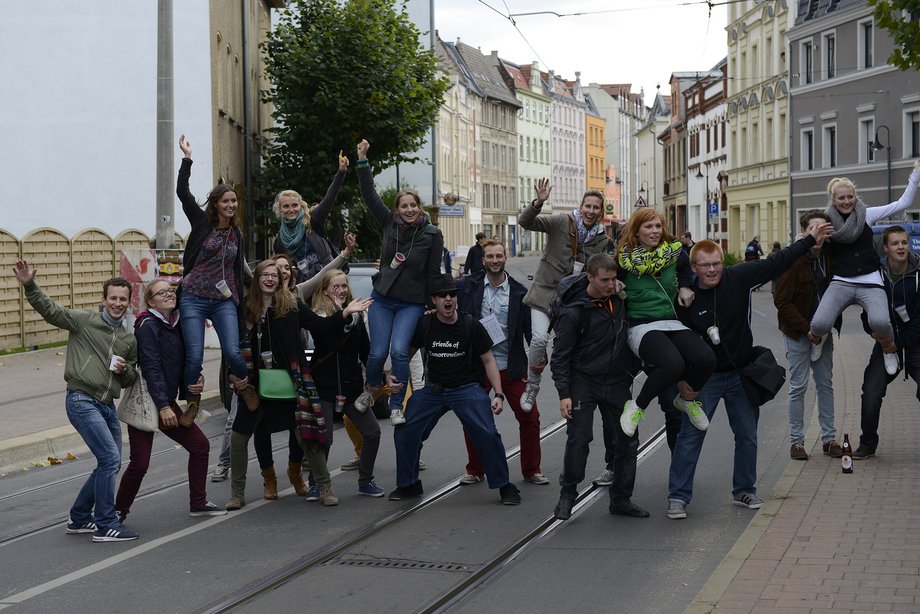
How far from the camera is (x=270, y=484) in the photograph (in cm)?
945

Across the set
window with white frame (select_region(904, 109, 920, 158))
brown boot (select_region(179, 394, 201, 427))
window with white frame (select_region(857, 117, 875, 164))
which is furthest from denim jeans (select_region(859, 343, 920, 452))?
window with white frame (select_region(857, 117, 875, 164))

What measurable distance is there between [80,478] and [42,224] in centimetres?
1673

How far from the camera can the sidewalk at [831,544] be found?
20.0 feet

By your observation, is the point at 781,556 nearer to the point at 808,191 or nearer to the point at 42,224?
the point at 42,224

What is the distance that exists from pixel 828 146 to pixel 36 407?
41.3 meters

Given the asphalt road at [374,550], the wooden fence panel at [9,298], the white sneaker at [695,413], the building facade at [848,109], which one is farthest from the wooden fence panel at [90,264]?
the building facade at [848,109]

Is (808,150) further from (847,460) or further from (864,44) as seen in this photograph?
(847,460)

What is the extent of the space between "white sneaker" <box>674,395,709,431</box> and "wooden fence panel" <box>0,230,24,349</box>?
15339 millimetres

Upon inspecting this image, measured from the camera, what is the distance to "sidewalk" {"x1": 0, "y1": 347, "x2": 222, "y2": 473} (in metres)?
11.7

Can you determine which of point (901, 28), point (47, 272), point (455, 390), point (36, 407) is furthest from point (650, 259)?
point (47, 272)

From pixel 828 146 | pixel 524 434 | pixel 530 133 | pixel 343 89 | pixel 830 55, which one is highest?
pixel 530 133

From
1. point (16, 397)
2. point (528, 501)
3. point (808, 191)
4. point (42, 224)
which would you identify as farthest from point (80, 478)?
point (808, 191)

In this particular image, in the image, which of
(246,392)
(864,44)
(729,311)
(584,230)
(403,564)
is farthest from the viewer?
(864,44)

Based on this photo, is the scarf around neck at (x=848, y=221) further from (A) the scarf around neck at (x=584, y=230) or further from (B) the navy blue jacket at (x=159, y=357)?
(B) the navy blue jacket at (x=159, y=357)
